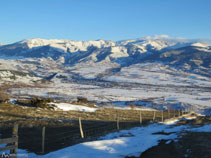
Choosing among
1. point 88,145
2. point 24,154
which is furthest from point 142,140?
point 24,154

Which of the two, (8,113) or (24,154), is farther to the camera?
(8,113)

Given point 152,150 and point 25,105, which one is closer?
point 152,150

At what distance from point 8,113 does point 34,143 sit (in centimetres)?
1564

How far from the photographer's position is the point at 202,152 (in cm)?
1268

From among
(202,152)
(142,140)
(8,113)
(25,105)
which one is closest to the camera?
(202,152)

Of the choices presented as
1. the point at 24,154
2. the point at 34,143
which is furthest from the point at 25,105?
the point at 24,154

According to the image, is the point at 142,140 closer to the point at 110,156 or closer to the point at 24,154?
the point at 110,156

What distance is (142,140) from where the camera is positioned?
53.4 ft

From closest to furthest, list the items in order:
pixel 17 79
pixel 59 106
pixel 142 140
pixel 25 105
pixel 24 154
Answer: pixel 24 154
pixel 142 140
pixel 25 105
pixel 59 106
pixel 17 79

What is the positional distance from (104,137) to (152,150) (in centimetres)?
640

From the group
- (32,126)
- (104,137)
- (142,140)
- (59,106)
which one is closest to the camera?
(142,140)

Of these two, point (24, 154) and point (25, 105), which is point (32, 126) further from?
point (25, 105)

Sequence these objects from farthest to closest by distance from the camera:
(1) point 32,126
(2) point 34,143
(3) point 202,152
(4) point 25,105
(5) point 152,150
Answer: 1. (4) point 25,105
2. (1) point 32,126
3. (2) point 34,143
4. (5) point 152,150
5. (3) point 202,152

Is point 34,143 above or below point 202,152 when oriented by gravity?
below
